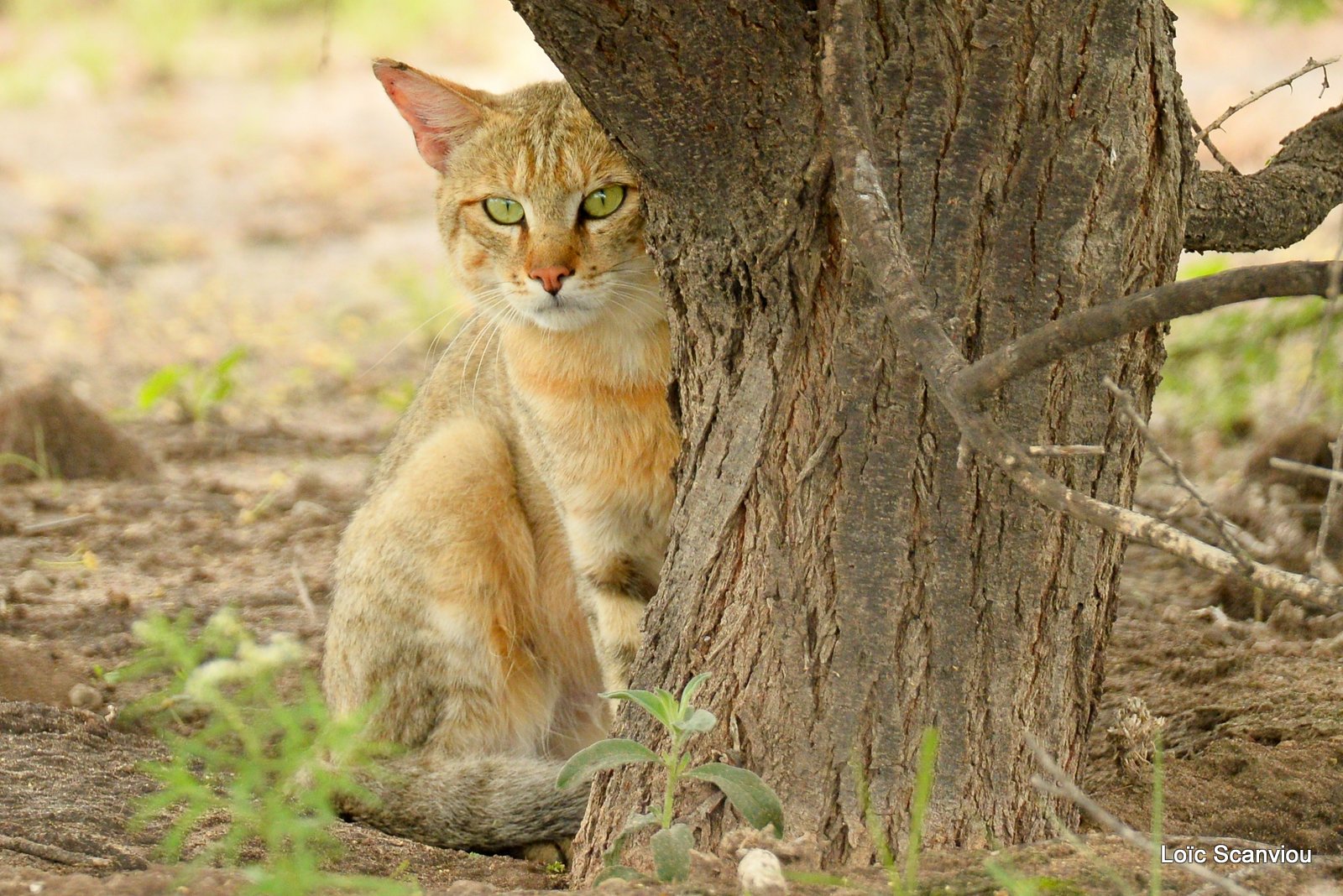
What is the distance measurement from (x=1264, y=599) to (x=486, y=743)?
7.37 feet

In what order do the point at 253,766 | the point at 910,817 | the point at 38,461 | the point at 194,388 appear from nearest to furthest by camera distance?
1. the point at 253,766
2. the point at 910,817
3. the point at 38,461
4. the point at 194,388

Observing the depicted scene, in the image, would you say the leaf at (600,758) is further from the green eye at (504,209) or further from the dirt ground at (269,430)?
the green eye at (504,209)

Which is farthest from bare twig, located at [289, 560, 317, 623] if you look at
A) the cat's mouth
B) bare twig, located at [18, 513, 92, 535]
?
the cat's mouth

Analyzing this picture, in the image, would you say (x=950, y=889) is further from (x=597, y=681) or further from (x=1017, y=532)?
(x=597, y=681)

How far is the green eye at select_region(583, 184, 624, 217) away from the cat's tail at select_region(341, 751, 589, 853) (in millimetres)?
1270

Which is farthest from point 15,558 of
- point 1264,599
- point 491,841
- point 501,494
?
point 1264,599

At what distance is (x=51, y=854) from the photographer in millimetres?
2291

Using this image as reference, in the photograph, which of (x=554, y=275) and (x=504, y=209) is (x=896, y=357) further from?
(x=504, y=209)

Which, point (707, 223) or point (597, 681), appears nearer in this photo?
point (707, 223)

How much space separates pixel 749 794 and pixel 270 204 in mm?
8330

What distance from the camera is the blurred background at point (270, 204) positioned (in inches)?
238

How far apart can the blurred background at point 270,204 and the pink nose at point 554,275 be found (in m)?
1.59

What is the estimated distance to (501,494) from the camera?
3.40 meters

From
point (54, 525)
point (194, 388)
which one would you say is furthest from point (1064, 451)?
point (194, 388)
